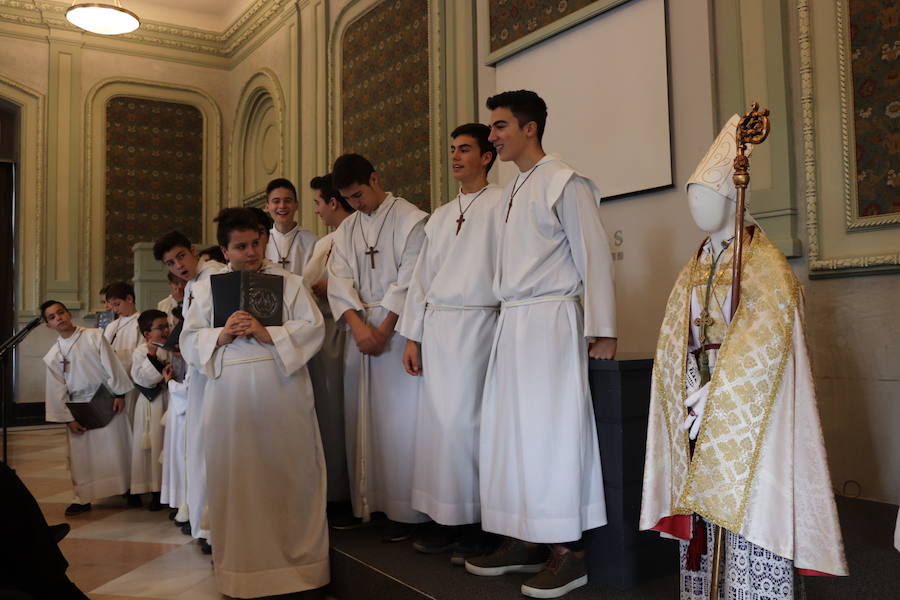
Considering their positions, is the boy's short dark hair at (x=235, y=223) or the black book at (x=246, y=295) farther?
the boy's short dark hair at (x=235, y=223)

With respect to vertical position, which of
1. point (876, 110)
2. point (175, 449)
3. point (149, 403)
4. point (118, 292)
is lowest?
point (175, 449)

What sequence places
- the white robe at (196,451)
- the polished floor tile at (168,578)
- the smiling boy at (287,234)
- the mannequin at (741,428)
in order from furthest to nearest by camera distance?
the smiling boy at (287,234) < the white robe at (196,451) < the polished floor tile at (168,578) < the mannequin at (741,428)

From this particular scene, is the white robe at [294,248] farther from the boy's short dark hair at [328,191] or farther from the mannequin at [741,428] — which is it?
the mannequin at [741,428]

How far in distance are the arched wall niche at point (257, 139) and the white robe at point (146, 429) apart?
16.8 feet

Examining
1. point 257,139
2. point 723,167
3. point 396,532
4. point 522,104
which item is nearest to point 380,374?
point 396,532

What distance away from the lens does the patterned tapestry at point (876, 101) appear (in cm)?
369

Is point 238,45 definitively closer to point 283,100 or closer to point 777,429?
point 283,100

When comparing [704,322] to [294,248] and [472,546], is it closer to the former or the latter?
[472,546]

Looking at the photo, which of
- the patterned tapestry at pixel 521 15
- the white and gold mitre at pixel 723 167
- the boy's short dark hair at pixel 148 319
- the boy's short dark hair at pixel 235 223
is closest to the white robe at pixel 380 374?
the boy's short dark hair at pixel 235 223

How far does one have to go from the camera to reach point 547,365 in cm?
281

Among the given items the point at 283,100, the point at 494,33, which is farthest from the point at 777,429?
the point at 283,100

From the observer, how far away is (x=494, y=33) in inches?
243

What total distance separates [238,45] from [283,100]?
195cm

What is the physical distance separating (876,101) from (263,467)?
3401 mm
